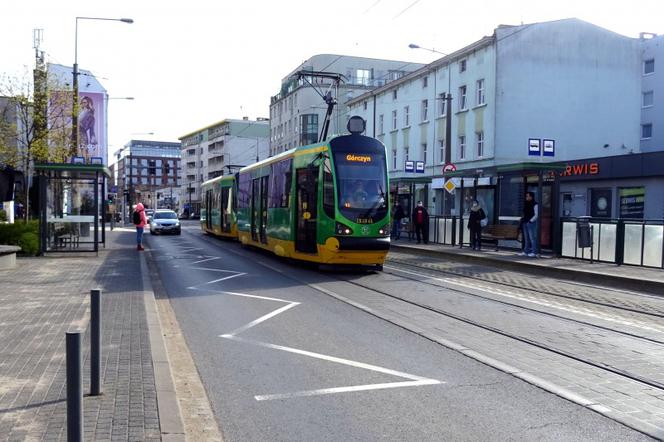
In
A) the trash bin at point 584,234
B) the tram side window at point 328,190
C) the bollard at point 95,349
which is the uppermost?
the tram side window at point 328,190

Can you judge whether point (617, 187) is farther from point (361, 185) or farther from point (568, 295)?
point (568, 295)

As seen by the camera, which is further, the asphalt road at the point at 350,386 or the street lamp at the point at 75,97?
the street lamp at the point at 75,97

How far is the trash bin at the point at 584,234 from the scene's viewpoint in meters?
17.9

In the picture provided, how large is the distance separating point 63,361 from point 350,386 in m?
2.87

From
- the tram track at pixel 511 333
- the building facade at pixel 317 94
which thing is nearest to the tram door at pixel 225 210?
the tram track at pixel 511 333

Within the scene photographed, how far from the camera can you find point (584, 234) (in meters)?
17.9

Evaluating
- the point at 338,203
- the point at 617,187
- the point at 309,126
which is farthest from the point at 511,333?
the point at 309,126

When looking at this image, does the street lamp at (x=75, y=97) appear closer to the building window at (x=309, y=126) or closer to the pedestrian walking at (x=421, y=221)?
the pedestrian walking at (x=421, y=221)

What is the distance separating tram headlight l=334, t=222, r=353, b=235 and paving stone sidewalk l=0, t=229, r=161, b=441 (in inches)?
182

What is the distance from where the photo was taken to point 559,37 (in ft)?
135

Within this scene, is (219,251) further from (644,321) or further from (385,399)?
(385,399)

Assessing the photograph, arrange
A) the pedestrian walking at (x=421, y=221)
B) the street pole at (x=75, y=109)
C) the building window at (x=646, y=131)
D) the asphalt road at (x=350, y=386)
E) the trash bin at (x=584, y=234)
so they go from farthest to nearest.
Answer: the building window at (x=646, y=131) < the pedestrian walking at (x=421, y=221) < the street pole at (x=75, y=109) < the trash bin at (x=584, y=234) < the asphalt road at (x=350, y=386)

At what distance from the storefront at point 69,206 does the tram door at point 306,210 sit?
6.75 meters

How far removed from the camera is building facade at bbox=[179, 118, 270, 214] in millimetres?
111688
